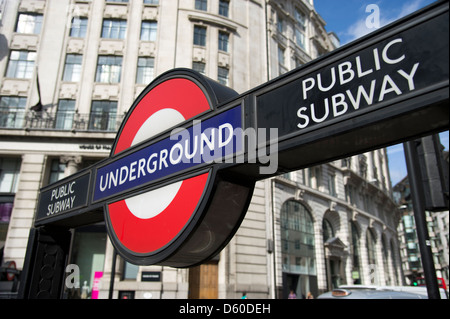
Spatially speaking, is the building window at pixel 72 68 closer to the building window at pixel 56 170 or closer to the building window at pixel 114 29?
the building window at pixel 114 29

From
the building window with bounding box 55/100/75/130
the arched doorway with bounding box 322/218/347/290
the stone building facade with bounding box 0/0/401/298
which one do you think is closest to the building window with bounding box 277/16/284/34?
the stone building facade with bounding box 0/0/401/298

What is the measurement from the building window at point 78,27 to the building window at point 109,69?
2.07 metres

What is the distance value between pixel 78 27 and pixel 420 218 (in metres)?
23.4

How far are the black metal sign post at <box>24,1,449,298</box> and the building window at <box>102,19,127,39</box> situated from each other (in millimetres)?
21199

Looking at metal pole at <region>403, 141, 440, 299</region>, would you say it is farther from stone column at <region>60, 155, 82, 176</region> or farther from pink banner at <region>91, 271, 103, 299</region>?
stone column at <region>60, 155, 82, 176</region>

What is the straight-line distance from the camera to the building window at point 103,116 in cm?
1944

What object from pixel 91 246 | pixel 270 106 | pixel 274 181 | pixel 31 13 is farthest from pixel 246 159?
pixel 31 13

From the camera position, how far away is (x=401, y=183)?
85.1 meters

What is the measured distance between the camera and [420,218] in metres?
3.97

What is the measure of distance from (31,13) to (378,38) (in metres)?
25.0

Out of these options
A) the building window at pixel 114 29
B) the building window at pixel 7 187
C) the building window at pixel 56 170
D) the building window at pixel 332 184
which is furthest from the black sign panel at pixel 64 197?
the building window at pixel 332 184

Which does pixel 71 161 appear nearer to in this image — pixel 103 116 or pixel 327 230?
pixel 103 116

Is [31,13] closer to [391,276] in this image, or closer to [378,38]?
[378,38]
